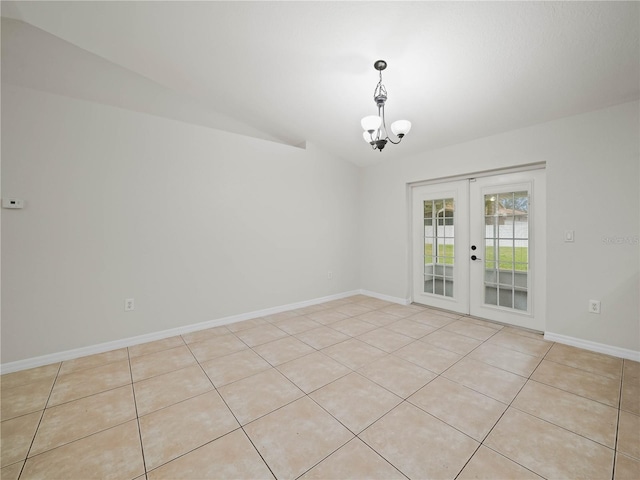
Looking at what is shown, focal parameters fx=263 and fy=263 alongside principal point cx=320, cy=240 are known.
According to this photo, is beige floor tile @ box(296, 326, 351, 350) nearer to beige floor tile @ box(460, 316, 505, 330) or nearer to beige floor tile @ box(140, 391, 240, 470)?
beige floor tile @ box(140, 391, 240, 470)

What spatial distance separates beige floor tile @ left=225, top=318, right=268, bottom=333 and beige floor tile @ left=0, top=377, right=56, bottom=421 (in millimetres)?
1686

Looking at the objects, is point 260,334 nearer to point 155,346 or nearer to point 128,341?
point 155,346

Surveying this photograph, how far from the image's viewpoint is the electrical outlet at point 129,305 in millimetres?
2949

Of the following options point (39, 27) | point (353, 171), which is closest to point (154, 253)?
point (39, 27)

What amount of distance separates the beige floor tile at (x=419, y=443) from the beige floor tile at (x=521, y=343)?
5.62ft

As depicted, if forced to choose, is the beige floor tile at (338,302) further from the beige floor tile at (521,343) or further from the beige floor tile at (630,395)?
the beige floor tile at (630,395)

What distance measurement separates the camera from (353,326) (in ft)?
11.6

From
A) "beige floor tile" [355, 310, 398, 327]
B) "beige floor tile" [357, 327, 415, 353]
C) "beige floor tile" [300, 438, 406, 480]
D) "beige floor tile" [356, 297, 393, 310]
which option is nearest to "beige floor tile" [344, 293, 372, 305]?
"beige floor tile" [356, 297, 393, 310]

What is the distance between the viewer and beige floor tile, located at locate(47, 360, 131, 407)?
207 cm

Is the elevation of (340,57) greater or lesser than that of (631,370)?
greater

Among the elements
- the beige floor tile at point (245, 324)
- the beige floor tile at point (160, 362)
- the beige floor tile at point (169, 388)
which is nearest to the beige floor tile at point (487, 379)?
the beige floor tile at point (169, 388)

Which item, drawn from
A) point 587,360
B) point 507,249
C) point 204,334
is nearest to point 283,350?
point 204,334

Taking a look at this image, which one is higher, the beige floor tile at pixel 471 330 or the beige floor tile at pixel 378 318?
the beige floor tile at pixel 378 318

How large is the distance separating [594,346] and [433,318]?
1626mm
